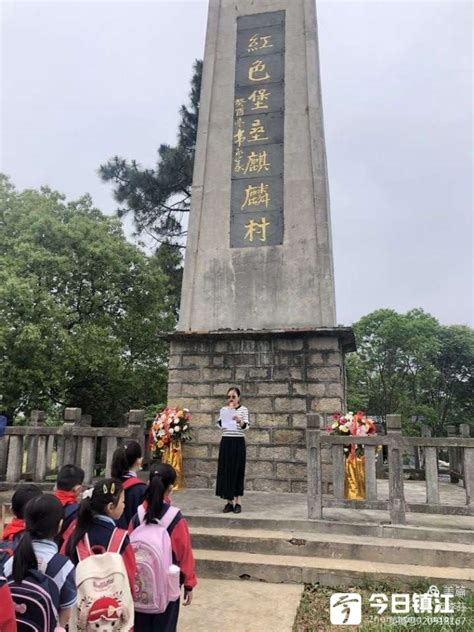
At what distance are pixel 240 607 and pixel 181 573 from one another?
4.34 feet

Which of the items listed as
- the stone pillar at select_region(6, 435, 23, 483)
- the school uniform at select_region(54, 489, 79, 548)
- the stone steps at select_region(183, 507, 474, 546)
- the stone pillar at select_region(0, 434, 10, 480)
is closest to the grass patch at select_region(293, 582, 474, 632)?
the stone steps at select_region(183, 507, 474, 546)

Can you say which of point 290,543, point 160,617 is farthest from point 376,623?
point 160,617

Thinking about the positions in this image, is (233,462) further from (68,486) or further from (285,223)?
(285,223)

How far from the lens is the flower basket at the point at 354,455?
17.5 feet

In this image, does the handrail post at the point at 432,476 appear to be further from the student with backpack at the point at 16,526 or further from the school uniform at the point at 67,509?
the student with backpack at the point at 16,526

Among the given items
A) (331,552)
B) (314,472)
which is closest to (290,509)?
(314,472)

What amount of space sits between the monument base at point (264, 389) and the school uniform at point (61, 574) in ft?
16.5

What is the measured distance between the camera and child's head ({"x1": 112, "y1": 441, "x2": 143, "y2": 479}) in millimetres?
2721

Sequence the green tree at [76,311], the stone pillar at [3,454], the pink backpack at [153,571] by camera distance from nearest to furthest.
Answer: the pink backpack at [153,571] → the stone pillar at [3,454] → the green tree at [76,311]

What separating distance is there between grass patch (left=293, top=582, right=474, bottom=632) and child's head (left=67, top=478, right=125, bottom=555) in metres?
1.74

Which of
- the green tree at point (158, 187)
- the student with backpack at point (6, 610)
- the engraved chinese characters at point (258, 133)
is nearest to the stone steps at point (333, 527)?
the student with backpack at point (6, 610)

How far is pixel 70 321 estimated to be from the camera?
11047 mm

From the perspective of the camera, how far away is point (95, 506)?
6.92 ft

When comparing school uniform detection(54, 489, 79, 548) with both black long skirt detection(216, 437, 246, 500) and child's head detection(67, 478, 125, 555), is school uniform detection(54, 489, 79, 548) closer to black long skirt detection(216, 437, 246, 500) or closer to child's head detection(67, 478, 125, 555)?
child's head detection(67, 478, 125, 555)
